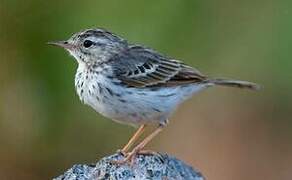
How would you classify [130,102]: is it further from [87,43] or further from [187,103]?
[187,103]

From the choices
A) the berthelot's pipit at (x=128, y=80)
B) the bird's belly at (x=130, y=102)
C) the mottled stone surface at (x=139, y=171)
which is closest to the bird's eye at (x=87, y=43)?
the berthelot's pipit at (x=128, y=80)

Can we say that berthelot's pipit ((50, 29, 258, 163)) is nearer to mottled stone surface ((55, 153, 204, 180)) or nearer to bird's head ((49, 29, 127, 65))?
bird's head ((49, 29, 127, 65))

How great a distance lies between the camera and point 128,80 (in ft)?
34.4

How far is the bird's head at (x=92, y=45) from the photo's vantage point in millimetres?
10438

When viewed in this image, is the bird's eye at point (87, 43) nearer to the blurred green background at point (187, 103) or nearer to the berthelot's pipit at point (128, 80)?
the berthelot's pipit at point (128, 80)

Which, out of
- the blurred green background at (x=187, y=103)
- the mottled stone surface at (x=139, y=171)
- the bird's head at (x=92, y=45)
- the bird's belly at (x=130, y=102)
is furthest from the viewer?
the blurred green background at (x=187, y=103)

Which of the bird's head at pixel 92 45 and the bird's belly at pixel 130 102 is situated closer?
the bird's belly at pixel 130 102

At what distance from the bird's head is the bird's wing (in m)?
0.11

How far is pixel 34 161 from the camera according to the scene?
13.8 metres

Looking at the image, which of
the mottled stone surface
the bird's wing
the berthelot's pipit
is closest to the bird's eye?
the berthelot's pipit

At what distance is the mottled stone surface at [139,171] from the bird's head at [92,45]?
5.93ft

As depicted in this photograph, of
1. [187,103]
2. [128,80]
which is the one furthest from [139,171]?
[187,103]

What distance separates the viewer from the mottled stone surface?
336 inches

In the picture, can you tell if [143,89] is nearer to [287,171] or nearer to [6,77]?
[6,77]
